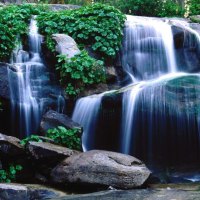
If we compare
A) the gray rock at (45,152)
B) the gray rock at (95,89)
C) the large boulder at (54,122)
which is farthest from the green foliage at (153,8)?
the gray rock at (45,152)

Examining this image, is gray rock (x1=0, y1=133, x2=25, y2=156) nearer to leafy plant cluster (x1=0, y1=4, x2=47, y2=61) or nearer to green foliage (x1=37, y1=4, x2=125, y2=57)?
leafy plant cluster (x1=0, y1=4, x2=47, y2=61)

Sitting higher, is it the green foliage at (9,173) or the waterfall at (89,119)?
the waterfall at (89,119)

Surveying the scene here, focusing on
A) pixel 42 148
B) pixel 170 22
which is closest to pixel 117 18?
pixel 170 22

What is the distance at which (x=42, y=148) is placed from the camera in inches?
259

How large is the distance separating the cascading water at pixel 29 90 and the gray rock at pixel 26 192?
2.33m

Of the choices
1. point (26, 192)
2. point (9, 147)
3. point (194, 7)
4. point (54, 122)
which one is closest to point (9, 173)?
point (9, 147)

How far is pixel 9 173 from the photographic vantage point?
6.73 meters

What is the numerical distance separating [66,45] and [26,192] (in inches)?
183

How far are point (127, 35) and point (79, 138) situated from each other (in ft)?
14.8

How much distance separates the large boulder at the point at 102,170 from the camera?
6016 millimetres

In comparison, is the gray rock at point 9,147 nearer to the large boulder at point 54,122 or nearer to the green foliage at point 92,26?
the large boulder at point 54,122

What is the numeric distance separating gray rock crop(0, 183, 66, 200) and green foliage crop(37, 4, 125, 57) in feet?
16.2

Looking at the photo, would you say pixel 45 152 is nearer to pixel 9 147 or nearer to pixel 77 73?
pixel 9 147

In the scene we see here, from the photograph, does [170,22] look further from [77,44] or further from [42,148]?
[42,148]
